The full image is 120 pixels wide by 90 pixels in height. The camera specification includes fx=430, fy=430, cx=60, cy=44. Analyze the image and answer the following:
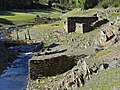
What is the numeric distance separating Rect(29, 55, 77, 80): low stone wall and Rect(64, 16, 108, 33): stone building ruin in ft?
113

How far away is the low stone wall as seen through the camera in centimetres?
3919

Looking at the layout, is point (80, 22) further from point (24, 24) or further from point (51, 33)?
point (24, 24)

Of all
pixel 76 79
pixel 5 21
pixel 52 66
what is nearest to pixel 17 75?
pixel 52 66

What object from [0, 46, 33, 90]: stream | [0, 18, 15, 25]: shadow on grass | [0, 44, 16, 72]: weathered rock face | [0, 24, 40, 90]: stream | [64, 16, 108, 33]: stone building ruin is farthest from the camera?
[0, 18, 15, 25]: shadow on grass

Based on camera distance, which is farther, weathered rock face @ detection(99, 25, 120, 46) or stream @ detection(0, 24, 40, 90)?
stream @ detection(0, 24, 40, 90)

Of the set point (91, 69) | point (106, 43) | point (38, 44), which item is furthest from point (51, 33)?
point (91, 69)

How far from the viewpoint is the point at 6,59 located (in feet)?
223

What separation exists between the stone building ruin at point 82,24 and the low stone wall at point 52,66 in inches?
1352

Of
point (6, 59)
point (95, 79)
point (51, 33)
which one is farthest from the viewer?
point (51, 33)

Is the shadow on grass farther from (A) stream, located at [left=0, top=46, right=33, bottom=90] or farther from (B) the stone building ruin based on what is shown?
(A) stream, located at [left=0, top=46, right=33, bottom=90]

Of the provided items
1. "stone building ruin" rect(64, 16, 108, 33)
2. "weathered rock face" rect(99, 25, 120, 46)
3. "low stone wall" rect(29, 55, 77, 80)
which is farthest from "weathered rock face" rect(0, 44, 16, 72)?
"weathered rock face" rect(99, 25, 120, 46)

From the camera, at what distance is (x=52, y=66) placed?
1565 inches

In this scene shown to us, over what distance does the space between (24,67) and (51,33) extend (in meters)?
29.6

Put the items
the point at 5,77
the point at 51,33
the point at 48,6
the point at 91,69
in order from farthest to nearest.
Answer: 1. the point at 48,6
2. the point at 51,33
3. the point at 5,77
4. the point at 91,69
